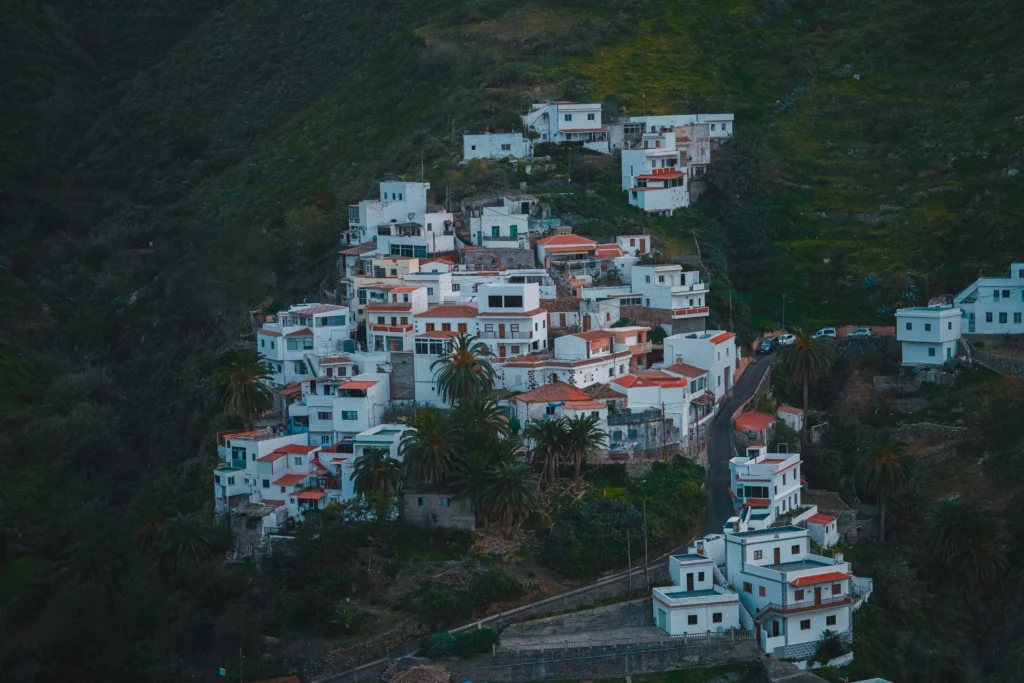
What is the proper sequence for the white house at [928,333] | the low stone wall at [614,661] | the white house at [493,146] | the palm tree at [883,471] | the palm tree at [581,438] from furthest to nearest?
the white house at [493,146]
the white house at [928,333]
the palm tree at [883,471]
the palm tree at [581,438]
the low stone wall at [614,661]

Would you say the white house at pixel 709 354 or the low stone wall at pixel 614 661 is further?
the white house at pixel 709 354

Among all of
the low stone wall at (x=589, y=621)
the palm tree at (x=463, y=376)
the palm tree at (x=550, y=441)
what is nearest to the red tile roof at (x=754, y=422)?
the palm tree at (x=550, y=441)

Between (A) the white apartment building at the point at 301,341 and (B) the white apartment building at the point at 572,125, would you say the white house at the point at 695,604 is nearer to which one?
(A) the white apartment building at the point at 301,341

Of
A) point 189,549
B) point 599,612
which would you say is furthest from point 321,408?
point 599,612

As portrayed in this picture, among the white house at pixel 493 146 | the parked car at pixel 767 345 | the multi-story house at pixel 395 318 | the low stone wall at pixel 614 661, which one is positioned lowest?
the low stone wall at pixel 614 661

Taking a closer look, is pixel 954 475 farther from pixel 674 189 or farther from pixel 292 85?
pixel 292 85

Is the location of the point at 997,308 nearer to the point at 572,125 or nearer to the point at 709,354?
the point at 709,354
